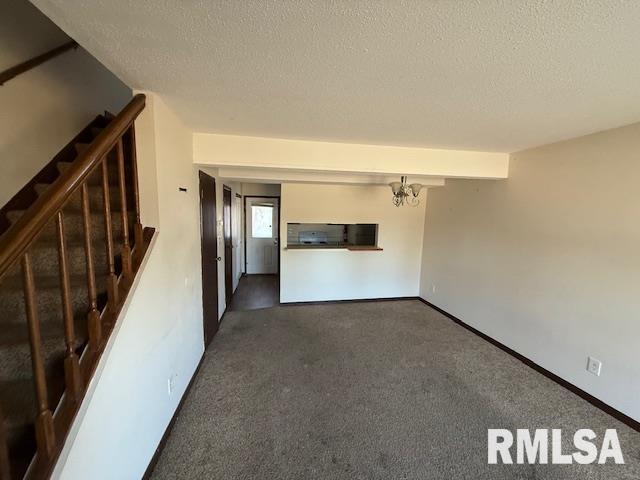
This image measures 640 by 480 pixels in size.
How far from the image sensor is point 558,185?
2498mm

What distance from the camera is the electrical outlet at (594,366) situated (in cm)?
218

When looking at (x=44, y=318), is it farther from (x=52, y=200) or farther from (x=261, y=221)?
(x=261, y=221)

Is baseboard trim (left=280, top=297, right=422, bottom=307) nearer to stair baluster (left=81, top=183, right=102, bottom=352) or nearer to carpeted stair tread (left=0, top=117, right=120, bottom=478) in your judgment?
carpeted stair tread (left=0, top=117, right=120, bottom=478)

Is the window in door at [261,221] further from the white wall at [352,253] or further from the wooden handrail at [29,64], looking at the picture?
the wooden handrail at [29,64]

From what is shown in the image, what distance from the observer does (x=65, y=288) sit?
3.23 feet

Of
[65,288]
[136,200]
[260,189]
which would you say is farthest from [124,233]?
[260,189]

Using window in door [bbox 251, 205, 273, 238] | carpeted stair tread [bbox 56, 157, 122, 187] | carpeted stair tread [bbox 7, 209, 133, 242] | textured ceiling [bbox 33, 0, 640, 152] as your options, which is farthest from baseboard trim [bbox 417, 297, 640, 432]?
window in door [bbox 251, 205, 273, 238]

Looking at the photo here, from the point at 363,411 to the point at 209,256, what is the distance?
212 cm

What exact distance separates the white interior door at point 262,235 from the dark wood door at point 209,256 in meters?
2.92

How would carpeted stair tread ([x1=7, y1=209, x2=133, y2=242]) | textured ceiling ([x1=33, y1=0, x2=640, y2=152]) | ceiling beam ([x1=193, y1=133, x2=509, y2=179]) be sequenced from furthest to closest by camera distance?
ceiling beam ([x1=193, y1=133, x2=509, y2=179]) < carpeted stair tread ([x1=7, y1=209, x2=133, y2=242]) < textured ceiling ([x1=33, y1=0, x2=640, y2=152])

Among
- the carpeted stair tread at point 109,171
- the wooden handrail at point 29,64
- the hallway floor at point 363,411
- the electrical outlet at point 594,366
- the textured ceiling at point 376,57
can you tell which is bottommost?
the hallway floor at point 363,411

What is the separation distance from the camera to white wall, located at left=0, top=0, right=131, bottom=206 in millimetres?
1720

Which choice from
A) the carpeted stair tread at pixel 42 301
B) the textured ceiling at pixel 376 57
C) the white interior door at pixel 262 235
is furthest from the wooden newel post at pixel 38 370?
the white interior door at pixel 262 235

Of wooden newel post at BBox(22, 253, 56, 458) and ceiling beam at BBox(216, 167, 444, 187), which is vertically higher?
ceiling beam at BBox(216, 167, 444, 187)
